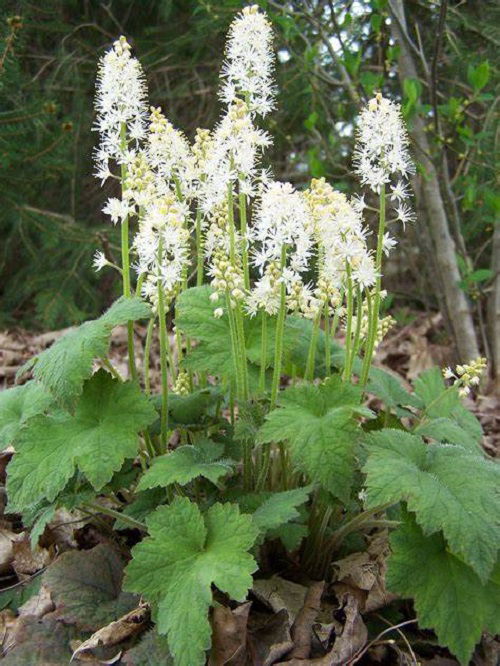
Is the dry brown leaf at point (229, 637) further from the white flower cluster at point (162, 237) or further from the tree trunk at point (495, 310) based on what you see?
the tree trunk at point (495, 310)

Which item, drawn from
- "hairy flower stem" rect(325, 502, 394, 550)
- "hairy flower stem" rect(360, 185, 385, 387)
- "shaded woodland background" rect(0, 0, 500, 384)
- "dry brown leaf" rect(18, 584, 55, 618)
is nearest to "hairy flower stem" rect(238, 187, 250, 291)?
"hairy flower stem" rect(360, 185, 385, 387)

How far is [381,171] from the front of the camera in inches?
68.3

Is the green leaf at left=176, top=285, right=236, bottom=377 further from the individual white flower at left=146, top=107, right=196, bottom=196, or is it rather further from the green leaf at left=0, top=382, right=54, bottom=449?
the green leaf at left=0, top=382, right=54, bottom=449

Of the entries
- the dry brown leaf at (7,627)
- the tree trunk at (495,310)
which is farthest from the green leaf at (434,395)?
the tree trunk at (495,310)

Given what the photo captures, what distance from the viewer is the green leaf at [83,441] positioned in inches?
63.1

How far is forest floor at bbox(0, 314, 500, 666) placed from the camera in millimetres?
1574

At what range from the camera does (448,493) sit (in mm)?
1486

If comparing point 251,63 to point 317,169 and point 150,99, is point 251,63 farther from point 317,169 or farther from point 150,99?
point 150,99

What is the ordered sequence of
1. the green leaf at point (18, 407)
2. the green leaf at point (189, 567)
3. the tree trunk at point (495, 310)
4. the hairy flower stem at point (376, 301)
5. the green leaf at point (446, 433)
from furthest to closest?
the tree trunk at point (495, 310), the green leaf at point (446, 433), the green leaf at point (18, 407), the hairy flower stem at point (376, 301), the green leaf at point (189, 567)

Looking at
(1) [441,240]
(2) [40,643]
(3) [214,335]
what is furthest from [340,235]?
(1) [441,240]

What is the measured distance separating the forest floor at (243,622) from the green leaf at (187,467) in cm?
32

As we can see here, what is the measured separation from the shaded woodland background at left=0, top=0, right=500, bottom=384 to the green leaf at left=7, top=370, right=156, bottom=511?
1.95m

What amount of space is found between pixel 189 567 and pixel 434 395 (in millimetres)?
1137

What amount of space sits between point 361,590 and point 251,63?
148 centimetres
